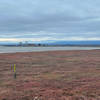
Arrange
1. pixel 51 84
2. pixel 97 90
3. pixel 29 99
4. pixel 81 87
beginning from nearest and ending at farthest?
pixel 29 99
pixel 97 90
pixel 81 87
pixel 51 84

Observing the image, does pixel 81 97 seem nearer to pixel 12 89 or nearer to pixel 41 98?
pixel 41 98

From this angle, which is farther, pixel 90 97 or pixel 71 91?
pixel 71 91

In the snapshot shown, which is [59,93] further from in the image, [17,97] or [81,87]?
[17,97]

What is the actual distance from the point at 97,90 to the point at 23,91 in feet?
14.8

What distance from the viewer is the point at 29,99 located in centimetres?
698

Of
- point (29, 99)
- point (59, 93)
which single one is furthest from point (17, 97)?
point (59, 93)

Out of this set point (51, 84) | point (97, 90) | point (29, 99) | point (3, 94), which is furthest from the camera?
point (51, 84)

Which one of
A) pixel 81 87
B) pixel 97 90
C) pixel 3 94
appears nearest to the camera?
pixel 3 94

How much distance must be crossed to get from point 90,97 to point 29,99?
10.6 feet

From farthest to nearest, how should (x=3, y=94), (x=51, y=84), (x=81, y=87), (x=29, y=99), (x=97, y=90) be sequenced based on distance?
1. (x=51, y=84)
2. (x=81, y=87)
3. (x=97, y=90)
4. (x=3, y=94)
5. (x=29, y=99)

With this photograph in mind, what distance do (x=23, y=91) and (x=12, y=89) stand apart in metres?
0.88

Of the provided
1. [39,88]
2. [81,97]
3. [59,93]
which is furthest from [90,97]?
[39,88]

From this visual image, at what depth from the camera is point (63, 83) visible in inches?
382

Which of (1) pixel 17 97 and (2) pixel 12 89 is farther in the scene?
(2) pixel 12 89
